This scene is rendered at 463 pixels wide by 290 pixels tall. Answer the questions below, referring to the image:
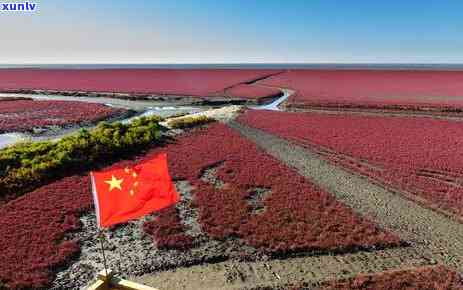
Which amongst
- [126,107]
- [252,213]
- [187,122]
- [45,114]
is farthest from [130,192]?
[126,107]

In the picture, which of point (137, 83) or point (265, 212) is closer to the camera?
point (265, 212)

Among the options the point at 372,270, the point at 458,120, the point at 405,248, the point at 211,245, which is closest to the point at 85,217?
the point at 211,245

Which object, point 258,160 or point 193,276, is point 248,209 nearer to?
point 193,276

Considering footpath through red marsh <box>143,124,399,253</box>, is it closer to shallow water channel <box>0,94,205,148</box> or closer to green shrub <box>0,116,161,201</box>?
green shrub <box>0,116,161,201</box>

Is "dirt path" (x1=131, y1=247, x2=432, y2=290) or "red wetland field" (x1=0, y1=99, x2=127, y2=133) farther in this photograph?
"red wetland field" (x1=0, y1=99, x2=127, y2=133)

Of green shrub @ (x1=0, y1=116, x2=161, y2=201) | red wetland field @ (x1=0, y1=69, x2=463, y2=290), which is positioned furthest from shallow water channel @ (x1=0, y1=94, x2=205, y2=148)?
red wetland field @ (x1=0, y1=69, x2=463, y2=290)

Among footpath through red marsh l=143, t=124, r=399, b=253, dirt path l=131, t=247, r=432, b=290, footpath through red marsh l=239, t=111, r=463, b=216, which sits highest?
footpath through red marsh l=239, t=111, r=463, b=216

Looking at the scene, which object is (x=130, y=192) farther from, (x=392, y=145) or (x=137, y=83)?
(x=137, y=83)
